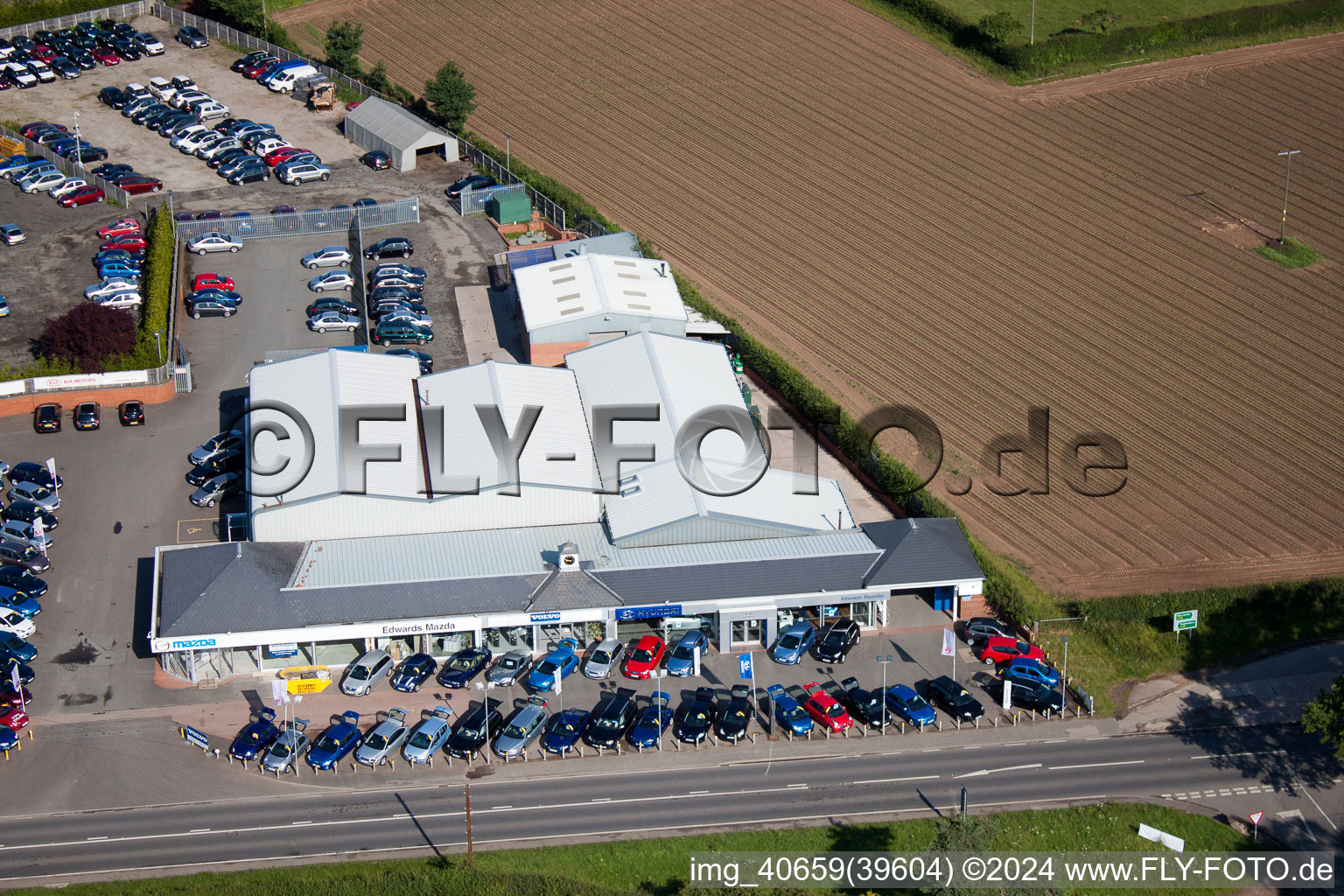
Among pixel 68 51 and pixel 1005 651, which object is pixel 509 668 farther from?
pixel 68 51

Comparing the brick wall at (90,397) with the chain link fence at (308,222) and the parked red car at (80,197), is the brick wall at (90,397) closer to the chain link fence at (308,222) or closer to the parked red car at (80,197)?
the chain link fence at (308,222)

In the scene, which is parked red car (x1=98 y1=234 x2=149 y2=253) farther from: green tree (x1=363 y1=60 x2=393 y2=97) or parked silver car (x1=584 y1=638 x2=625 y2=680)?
parked silver car (x1=584 y1=638 x2=625 y2=680)

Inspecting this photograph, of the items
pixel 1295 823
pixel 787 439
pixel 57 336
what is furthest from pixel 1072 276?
pixel 57 336

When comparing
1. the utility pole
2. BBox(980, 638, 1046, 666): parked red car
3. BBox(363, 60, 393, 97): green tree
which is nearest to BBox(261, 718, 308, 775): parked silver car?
BBox(980, 638, 1046, 666): parked red car

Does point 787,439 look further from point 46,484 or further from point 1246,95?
point 1246,95

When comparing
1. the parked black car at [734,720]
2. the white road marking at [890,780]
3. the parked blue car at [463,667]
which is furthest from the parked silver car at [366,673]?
the white road marking at [890,780]
